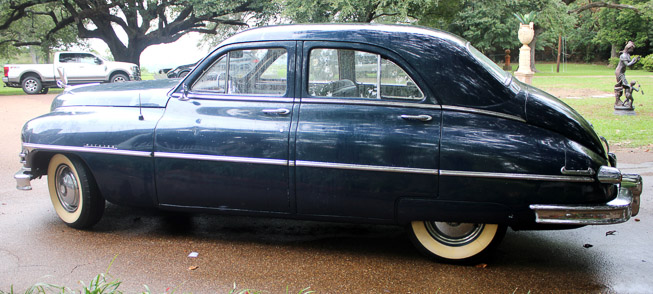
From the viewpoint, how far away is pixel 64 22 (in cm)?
2798

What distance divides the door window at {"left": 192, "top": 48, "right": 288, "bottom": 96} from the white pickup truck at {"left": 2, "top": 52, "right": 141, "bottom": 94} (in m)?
19.5

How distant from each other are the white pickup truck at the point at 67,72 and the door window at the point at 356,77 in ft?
66.1

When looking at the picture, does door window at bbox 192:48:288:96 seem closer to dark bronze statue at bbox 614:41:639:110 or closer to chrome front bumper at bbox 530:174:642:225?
chrome front bumper at bbox 530:174:642:225

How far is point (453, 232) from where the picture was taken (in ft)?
13.3

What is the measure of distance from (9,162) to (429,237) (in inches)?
270

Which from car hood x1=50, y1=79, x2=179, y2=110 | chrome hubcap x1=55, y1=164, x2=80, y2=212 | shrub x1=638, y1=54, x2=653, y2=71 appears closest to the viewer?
car hood x1=50, y1=79, x2=179, y2=110

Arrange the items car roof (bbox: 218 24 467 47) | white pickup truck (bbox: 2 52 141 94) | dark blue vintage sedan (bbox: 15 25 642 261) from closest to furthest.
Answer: dark blue vintage sedan (bbox: 15 25 642 261), car roof (bbox: 218 24 467 47), white pickup truck (bbox: 2 52 141 94)

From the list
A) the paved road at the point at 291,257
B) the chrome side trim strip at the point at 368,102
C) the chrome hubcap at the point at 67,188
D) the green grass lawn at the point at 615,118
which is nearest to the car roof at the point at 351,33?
the chrome side trim strip at the point at 368,102

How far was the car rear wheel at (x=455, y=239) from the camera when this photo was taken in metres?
3.95

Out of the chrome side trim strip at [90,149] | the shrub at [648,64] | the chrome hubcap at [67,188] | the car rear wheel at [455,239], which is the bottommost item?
the car rear wheel at [455,239]

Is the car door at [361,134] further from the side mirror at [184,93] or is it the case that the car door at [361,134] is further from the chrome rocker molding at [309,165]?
the side mirror at [184,93]

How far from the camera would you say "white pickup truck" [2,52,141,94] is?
2225 centimetres

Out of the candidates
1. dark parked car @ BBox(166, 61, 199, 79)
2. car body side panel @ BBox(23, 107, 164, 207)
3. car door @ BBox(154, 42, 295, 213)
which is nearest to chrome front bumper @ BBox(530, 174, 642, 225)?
car door @ BBox(154, 42, 295, 213)

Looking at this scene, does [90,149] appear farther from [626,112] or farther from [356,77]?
[626,112]
